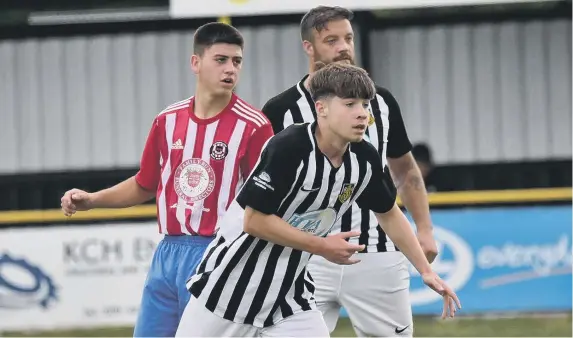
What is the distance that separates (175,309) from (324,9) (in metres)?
1.42

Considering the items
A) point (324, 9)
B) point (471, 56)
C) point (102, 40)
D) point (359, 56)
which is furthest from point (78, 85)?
point (324, 9)

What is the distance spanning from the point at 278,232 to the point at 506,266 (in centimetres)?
625

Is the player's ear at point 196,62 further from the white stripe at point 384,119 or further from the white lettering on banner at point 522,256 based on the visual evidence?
the white lettering on banner at point 522,256

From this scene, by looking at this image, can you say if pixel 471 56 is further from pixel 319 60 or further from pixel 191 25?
pixel 319 60

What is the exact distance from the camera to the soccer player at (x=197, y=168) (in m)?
5.49

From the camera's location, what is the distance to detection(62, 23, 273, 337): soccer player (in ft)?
18.0

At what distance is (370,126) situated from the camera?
577 centimetres

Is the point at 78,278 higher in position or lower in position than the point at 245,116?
lower

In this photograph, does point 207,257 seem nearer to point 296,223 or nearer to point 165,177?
point 296,223

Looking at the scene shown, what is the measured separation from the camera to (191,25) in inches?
505

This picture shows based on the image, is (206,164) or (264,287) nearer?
(264,287)

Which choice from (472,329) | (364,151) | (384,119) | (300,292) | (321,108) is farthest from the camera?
(472,329)

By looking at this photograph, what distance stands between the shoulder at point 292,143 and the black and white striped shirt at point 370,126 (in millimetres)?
973

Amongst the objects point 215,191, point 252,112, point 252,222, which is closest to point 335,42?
point 252,112
